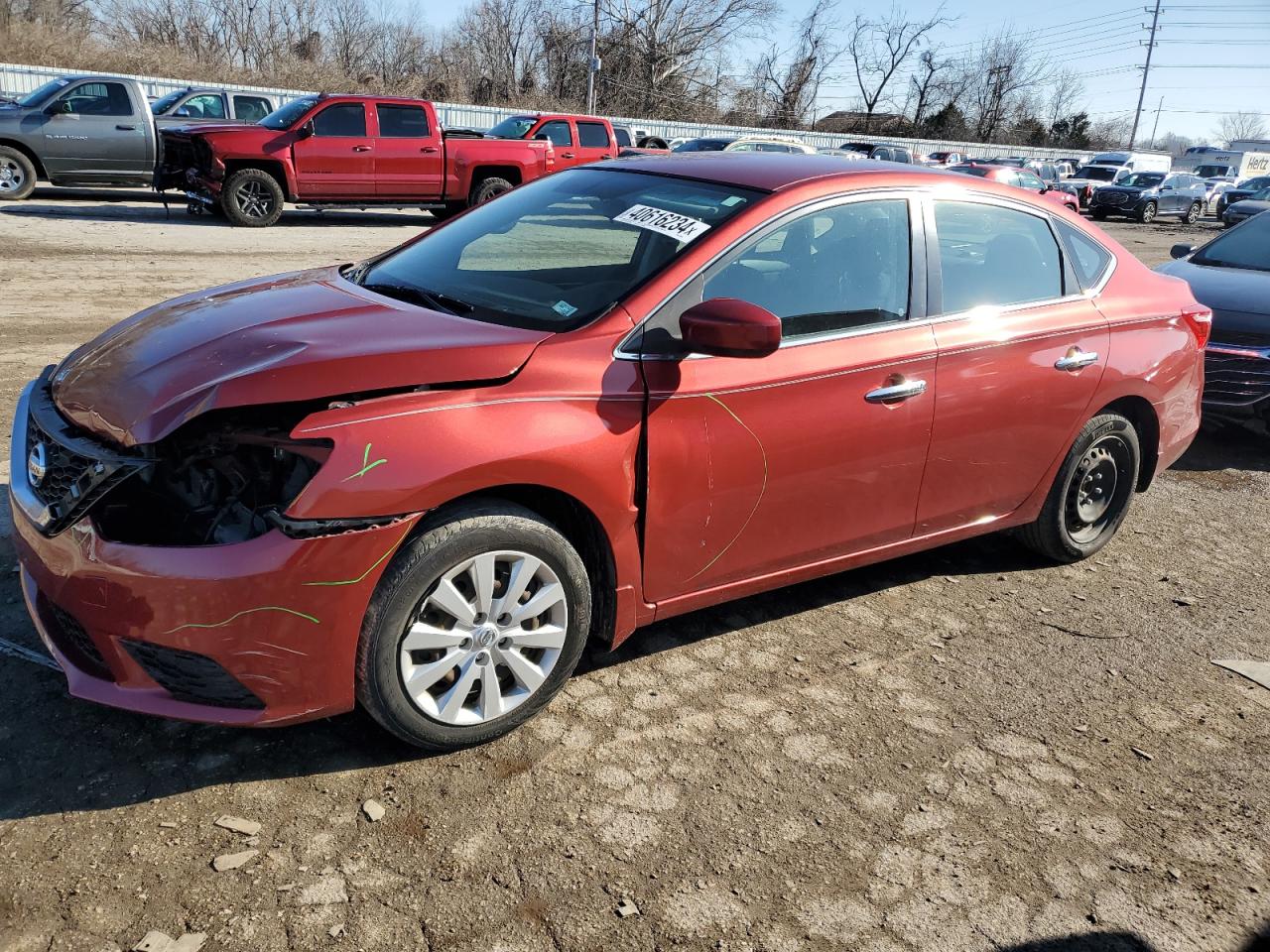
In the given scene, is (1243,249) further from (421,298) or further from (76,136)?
(76,136)

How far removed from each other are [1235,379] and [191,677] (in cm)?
678

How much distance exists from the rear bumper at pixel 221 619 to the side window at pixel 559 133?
1894cm

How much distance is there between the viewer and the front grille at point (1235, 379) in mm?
6914

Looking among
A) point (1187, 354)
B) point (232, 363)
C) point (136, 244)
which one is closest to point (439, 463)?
point (232, 363)

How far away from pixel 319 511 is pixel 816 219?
205 centimetres

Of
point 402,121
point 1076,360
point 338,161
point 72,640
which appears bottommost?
point 72,640

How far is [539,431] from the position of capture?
299cm

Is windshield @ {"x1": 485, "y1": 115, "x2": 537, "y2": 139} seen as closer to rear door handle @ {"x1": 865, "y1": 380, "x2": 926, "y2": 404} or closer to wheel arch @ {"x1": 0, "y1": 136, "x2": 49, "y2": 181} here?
wheel arch @ {"x1": 0, "y1": 136, "x2": 49, "y2": 181}

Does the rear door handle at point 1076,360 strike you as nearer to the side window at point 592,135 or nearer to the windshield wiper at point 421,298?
the windshield wiper at point 421,298

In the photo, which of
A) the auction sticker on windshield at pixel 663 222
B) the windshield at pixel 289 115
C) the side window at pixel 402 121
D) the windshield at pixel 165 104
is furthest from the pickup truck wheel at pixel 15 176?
the auction sticker on windshield at pixel 663 222

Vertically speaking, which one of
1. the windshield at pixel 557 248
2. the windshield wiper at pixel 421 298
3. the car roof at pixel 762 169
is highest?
the car roof at pixel 762 169

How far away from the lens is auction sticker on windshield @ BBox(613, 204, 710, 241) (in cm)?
354

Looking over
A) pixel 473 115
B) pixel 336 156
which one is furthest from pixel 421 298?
pixel 473 115

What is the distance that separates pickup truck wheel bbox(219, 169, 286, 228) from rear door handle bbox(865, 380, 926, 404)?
14.0 metres
